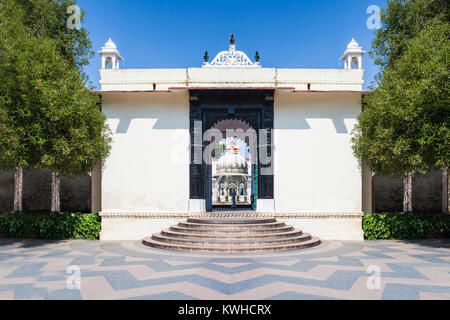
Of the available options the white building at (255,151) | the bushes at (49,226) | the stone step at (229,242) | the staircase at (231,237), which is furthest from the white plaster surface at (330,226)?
the bushes at (49,226)

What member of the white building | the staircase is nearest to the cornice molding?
the white building

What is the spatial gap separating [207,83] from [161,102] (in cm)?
211

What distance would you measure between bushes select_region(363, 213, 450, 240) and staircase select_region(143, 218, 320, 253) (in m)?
2.77

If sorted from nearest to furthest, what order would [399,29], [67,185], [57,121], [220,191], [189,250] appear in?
[189,250] → [57,121] → [399,29] → [67,185] → [220,191]

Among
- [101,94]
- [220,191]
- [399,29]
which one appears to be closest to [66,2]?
[101,94]

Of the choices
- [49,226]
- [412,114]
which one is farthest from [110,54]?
[412,114]

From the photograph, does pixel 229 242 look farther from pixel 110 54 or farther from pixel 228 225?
pixel 110 54

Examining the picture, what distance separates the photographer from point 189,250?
31.7ft

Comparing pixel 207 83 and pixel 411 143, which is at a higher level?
pixel 207 83

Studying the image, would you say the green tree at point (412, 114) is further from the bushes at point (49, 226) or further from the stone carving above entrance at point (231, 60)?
the bushes at point (49, 226)

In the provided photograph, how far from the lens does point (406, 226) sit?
38.2 feet

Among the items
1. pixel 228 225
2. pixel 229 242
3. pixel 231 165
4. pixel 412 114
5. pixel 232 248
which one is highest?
pixel 412 114

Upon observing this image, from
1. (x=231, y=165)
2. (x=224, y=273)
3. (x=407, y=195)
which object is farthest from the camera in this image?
(x=231, y=165)

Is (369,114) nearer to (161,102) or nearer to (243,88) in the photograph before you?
(243,88)
